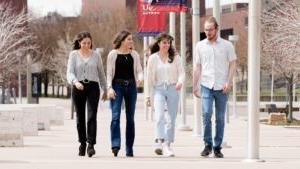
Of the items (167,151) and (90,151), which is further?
(167,151)

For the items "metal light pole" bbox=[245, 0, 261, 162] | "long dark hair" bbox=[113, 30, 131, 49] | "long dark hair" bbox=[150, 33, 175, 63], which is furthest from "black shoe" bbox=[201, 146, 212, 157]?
"long dark hair" bbox=[113, 30, 131, 49]

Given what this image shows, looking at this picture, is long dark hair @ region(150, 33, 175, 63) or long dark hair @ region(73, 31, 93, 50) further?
long dark hair @ region(150, 33, 175, 63)

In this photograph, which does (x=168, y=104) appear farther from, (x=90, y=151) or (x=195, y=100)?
(x=195, y=100)

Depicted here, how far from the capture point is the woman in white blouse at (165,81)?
14703 mm

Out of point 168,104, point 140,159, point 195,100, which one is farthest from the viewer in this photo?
point 195,100

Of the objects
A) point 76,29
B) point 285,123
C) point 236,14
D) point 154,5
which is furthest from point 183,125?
point 236,14

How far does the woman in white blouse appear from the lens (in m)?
14.7

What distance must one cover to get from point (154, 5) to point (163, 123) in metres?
7.84

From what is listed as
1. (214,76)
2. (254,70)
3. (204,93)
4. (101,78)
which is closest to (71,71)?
(101,78)

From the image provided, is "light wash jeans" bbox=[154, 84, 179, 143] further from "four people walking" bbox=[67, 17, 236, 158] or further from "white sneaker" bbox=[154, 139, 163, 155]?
"white sneaker" bbox=[154, 139, 163, 155]

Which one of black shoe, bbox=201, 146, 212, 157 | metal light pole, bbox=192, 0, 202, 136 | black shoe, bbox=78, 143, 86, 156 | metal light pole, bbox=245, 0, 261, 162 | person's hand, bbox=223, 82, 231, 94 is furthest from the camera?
metal light pole, bbox=192, 0, 202, 136

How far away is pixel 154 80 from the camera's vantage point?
14781 mm

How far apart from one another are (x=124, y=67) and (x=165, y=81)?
675 mm

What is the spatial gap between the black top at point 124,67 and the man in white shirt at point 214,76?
0.96 meters
